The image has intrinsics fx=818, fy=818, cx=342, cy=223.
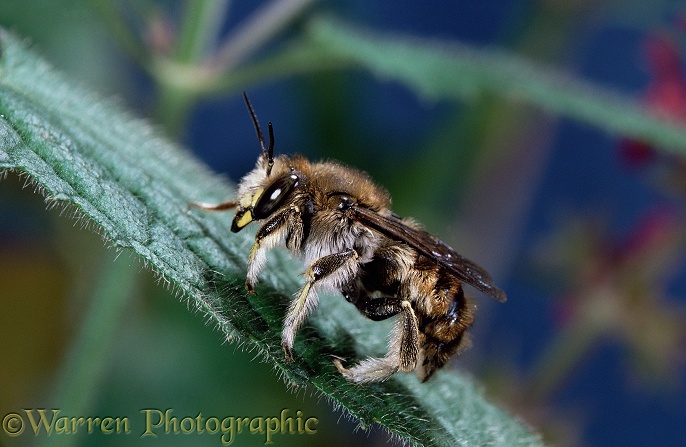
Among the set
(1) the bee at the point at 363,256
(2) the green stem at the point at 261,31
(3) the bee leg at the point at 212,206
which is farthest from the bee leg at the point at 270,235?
(2) the green stem at the point at 261,31

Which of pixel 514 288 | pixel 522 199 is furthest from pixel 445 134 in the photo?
pixel 514 288

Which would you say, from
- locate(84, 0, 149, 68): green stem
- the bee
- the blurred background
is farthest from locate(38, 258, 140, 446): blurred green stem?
the bee

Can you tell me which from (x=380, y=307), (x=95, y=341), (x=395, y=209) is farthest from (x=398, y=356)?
(x=395, y=209)

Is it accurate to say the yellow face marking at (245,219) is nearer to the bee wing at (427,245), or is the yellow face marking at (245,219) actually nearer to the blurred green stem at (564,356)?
the bee wing at (427,245)

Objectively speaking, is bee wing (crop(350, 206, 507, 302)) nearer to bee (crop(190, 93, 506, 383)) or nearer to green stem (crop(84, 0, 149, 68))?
bee (crop(190, 93, 506, 383))

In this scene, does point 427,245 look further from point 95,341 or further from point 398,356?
point 95,341
